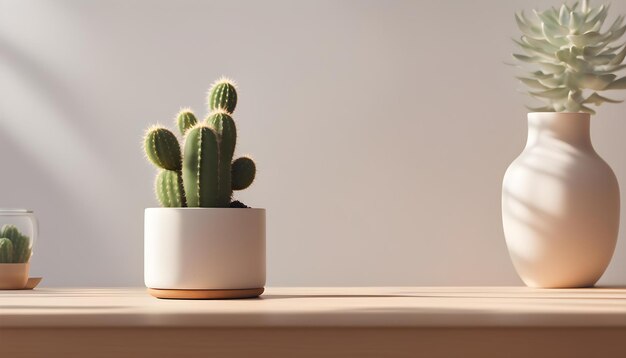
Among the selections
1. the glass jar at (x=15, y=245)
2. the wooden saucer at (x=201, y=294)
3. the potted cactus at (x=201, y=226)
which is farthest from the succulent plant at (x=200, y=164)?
the glass jar at (x=15, y=245)

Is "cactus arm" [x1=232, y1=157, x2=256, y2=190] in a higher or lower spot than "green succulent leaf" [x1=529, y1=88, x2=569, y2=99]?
lower

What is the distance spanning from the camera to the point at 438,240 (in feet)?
5.37

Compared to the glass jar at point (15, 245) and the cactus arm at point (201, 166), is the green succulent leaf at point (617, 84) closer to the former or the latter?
the cactus arm at point (201, 166)

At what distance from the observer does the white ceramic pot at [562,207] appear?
4.30 feet

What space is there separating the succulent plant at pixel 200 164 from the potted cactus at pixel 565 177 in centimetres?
46

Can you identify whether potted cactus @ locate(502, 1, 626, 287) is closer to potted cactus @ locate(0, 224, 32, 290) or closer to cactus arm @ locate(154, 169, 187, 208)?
cactus arm @ locate(154, 169, 187, 208)

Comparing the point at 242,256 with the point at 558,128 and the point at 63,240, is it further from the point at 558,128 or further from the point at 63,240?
the point at 63,240

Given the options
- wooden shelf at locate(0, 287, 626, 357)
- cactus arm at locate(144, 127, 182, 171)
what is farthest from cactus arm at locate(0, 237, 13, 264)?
wooden shelf at locate(0, 287, 626, 357)

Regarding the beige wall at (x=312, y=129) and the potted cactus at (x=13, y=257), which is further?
the beige wall at (x=312, y=129)

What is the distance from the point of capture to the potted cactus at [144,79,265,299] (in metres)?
1.06

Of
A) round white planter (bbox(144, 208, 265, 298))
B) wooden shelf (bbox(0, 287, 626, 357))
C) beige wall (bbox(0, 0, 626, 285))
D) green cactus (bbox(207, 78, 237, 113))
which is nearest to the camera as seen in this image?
wooden shelf (bbox(0, 287, 626, 357))

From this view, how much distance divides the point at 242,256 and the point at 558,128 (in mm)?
568

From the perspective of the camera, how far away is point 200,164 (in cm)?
107

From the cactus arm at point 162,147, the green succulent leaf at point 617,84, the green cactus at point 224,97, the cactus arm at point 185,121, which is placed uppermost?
the green succulent leaf at point 617,84
